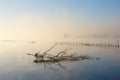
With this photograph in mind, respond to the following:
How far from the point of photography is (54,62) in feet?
82.8

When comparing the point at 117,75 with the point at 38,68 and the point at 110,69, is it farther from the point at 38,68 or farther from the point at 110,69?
the point at 38,68

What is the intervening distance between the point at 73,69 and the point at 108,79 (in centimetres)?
442

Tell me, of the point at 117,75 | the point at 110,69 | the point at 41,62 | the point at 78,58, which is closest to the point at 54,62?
the point at 41,62

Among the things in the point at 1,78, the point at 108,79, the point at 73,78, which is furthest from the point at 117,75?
the point at 1,78

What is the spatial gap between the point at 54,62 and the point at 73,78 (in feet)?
26.1

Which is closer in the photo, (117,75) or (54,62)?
(117,75)

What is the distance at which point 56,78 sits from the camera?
57.1 ft

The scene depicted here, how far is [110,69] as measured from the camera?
21453mm

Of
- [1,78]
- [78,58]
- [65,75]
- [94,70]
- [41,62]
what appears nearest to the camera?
[1,78]

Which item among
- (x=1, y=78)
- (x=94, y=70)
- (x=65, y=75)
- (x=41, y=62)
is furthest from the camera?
(x=41, y=62)

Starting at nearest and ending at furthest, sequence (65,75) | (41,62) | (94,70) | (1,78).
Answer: (1,78)
(65,75)
(94,70)
(41,62)

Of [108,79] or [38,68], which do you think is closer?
[108,79]

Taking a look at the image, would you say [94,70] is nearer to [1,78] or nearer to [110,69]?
[110,69]

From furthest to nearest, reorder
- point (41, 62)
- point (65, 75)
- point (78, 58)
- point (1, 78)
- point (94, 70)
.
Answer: point (78, 58) → point (41, 62) → point (94, 70) → point (65, 75) → point (1, 78)
